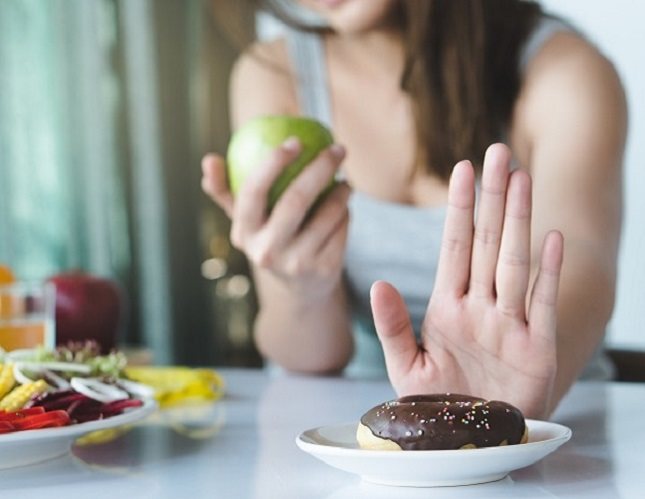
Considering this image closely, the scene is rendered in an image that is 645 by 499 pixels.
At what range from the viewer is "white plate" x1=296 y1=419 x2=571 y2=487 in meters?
0.67

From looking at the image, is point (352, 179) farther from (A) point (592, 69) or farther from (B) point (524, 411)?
(B) point (524, 411)

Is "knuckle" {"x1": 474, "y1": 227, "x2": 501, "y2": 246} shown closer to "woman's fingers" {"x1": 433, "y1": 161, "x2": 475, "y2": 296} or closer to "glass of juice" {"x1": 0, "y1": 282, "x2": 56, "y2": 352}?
"woman's fingers" {"x1": 433, "y1": 161, "x2": 475, "y2": 296}

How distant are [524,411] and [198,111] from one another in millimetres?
2890

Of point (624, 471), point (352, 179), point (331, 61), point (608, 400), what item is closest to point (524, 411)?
point (624, 471)

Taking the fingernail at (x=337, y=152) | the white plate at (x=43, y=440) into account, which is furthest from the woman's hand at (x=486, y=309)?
the fingernail at (x=337, y=152)

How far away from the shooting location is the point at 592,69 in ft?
4.83

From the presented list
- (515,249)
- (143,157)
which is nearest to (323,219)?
(515,249)

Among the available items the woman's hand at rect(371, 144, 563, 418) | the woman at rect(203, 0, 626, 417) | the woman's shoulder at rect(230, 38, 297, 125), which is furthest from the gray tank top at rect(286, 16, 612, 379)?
the woman's hand at rect(371, 144, 563, 418)

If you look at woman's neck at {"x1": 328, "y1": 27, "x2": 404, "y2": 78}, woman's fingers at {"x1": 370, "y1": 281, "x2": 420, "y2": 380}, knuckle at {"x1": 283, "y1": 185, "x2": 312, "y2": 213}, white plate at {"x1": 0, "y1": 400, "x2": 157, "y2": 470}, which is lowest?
white plate at {"x1": 0, "y1": 400, "x2": 157, "y2": 470}

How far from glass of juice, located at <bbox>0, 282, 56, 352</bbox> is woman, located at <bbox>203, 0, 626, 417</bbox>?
0.29m

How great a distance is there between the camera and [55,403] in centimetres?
88

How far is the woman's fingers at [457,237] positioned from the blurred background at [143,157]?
82.7 inches

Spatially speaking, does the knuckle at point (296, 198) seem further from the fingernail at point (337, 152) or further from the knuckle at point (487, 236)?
the knuckle at point (487, 236)

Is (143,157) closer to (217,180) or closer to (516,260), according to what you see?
(217,180)
